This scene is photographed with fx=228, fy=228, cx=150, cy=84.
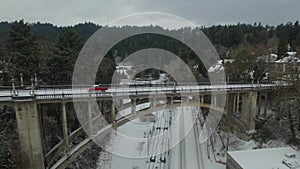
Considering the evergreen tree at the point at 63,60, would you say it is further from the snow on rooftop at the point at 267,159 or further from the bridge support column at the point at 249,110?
the bridge support column at the point at 249,110

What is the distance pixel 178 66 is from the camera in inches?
1350

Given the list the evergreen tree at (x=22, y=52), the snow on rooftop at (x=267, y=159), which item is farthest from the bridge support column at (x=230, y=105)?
the evergreen tree at (x=22, y=52)

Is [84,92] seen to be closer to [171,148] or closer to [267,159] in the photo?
[171,148]

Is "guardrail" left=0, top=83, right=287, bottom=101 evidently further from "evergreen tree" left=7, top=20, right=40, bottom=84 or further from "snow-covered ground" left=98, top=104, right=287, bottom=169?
"snow-covered ground" left=98, top=104, right=287, bottom=169

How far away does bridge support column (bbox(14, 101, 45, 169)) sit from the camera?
1238cm

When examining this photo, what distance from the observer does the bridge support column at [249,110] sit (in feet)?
65.4

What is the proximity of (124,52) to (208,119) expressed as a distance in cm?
4540

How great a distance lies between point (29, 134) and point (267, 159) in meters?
15.1

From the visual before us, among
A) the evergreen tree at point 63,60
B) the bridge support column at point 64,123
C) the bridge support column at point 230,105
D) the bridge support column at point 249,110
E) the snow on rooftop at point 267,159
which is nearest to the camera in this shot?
the bridge support column at point 64,123

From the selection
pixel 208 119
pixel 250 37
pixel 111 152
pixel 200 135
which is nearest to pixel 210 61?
pixel 208 119

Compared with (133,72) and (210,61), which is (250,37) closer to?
(210,61)

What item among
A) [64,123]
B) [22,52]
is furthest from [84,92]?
[22,52]

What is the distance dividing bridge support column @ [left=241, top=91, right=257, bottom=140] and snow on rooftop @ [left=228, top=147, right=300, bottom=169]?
4.07 metres

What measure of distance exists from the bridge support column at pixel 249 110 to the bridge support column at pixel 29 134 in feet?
54.5
